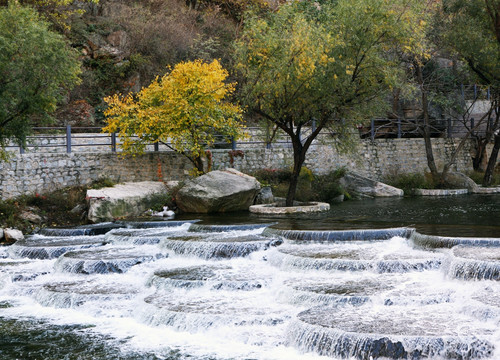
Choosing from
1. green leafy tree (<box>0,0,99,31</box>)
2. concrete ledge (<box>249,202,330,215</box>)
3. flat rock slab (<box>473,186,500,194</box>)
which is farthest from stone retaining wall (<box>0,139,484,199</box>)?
green leafy tree (<box>0,0,99,31</box>)

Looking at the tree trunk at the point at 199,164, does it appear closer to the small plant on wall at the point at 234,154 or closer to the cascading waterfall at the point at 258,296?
the small plant on wall at the point at 234,154

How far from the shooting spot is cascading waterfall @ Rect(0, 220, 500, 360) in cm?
712

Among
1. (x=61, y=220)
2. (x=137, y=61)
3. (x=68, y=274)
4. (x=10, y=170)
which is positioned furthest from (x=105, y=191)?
(x=137, y=61)

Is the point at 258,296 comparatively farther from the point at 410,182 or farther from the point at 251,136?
the point at 410,182

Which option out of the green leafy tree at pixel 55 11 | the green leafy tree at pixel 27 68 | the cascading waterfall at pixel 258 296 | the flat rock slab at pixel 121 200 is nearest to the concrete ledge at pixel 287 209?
the flat rock slab at pixel 121 200

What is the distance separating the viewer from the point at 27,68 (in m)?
13.1

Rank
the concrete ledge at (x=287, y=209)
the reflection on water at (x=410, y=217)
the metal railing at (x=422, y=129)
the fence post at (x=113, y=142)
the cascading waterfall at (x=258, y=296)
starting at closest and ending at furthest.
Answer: the cascading waterfall at (x=258, y=296), the reflection on water at (x=410, y=217), the concrete ledge at (x=287, y=209), the fence post at (x=113, y=142), the metal railing at (x=422, y=129)

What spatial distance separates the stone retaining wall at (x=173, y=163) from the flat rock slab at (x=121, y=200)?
1.05 m

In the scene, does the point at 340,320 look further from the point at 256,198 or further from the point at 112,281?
the point at 256,198

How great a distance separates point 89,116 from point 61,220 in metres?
8.52

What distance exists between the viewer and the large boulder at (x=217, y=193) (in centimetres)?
1755

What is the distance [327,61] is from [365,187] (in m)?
7.50

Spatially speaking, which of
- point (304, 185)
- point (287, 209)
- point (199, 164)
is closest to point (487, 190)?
point (304, 185)

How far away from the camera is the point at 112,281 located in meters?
10.6
